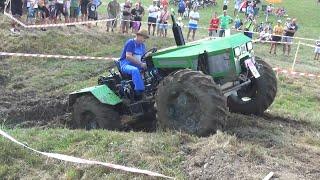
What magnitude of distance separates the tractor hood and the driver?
0.34 m

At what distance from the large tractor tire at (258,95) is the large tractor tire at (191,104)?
1.91m

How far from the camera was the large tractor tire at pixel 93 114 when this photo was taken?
29.8 feet

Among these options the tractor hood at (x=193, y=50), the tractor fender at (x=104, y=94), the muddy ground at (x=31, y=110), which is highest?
the tractor hood at (x=193, y=50)

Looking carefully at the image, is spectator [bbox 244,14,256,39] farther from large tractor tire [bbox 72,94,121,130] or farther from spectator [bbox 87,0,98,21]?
large tractor tire [bbox 72,94,121,130]

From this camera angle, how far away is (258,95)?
30.7ft

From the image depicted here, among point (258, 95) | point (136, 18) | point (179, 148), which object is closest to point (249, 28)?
point (136, 18)

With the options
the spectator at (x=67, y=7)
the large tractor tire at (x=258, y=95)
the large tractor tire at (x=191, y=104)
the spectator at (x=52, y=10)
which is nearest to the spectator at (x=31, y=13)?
the spectator at (x=52, y=10)

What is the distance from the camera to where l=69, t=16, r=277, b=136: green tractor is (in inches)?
299

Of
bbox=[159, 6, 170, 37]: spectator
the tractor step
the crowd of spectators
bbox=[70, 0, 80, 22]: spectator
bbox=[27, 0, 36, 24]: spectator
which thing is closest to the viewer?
the tractor step

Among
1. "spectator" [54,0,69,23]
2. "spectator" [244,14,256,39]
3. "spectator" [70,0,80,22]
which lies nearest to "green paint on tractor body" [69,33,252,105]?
"spectator" [244,14,256,39]

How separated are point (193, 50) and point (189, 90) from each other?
3.23 feet

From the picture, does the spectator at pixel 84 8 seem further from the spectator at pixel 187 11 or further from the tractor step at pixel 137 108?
the spectator at pixel 187 11

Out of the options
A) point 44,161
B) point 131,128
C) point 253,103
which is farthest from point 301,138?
point 44,161

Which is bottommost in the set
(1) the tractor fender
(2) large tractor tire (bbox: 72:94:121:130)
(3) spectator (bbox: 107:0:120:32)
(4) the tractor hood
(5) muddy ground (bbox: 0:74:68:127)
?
(5) muddy ground (bbox: 0:74:68:127)
